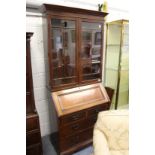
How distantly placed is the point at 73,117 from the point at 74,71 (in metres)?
0.65

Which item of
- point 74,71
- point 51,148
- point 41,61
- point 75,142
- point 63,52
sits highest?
point 63,52

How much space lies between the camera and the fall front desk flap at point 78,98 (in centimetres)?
191

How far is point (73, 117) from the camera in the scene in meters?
1.95

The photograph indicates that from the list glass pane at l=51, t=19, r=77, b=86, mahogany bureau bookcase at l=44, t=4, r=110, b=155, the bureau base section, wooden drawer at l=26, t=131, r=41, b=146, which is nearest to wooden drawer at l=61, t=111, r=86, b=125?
mahogany bureau bookcase at l=44, t=4, r=110, b=155

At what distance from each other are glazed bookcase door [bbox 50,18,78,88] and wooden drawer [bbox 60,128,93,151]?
2.41 ft

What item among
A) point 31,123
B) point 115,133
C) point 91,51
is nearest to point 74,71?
point 91,51

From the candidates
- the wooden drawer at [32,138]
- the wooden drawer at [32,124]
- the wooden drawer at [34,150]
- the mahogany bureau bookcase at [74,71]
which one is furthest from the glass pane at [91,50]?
the wooden drawer at [34,150]

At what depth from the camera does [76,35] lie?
205 centimetres

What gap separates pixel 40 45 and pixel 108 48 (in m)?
1.36

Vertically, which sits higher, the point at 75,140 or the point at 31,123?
the point at 31,123

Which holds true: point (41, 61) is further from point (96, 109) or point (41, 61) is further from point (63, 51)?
point (96, 109)

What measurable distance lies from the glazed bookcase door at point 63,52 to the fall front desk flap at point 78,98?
0.44 ft
